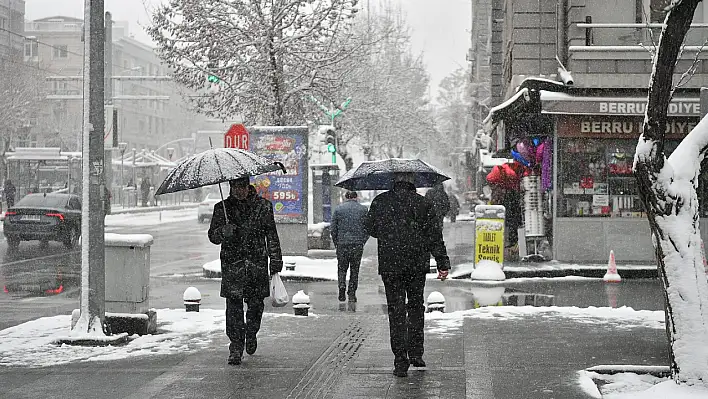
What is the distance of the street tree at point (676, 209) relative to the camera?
7445mm

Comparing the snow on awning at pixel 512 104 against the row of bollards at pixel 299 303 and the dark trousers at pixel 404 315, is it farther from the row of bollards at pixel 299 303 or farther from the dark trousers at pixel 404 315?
the dark trousers at pixel 404 315

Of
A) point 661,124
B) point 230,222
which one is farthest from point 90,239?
point 661,124

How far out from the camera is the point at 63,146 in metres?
77.9

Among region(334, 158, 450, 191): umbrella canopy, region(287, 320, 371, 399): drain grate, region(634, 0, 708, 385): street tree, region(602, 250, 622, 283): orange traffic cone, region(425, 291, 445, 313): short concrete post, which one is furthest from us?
region(602, 250, 622, 283): orange traffic cone

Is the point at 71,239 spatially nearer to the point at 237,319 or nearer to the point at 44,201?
the point at 44,201

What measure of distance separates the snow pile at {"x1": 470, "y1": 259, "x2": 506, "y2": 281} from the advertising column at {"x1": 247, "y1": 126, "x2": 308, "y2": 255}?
4954 mm

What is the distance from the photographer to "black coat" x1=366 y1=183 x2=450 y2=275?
8492 millimetres

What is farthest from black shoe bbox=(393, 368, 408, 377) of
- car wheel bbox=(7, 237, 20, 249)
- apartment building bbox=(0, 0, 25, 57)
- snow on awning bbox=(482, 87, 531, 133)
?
apartment building bbox=(0, 0, 25, 57)

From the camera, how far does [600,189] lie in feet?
68.1

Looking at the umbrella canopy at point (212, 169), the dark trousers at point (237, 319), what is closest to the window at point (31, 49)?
the umbrella canopy at point (212, 169)

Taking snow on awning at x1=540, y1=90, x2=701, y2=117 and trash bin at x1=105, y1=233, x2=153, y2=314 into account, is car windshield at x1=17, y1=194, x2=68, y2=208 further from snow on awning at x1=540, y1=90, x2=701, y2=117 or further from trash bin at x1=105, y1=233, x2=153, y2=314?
trash bin at x1=105, y1=233, x2=153, y2=314

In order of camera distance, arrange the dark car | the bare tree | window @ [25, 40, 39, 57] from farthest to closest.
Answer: window @ [25, 40, 39, 57] → the bare tree → the dark car

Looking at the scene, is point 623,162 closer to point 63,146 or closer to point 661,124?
point 661,124

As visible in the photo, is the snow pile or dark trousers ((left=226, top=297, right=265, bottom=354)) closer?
dark trousers ((left=226, top=297, right=265, bottom=354))
